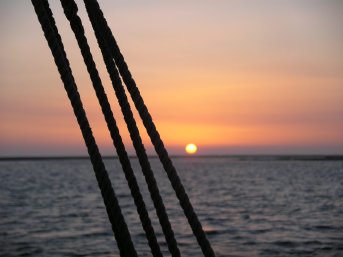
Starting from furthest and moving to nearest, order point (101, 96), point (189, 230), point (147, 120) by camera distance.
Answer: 1. point (189, 230)
2. point (101, 96)
3. point (147, 120)

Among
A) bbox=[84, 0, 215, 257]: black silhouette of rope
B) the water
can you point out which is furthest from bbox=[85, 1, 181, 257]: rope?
the water

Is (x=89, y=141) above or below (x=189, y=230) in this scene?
above

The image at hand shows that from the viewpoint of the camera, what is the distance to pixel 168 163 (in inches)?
103

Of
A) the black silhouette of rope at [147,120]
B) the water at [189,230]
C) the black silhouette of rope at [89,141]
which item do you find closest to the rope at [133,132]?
the black silhouette of rope at [147,120]

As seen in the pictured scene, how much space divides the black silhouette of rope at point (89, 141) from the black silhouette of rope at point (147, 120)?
49cm

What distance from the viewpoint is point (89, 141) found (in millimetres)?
Result: 2172

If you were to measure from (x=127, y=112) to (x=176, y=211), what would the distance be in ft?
117

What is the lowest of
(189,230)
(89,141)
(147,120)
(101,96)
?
(189,230)

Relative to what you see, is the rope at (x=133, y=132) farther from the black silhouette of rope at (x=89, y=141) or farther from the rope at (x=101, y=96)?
the black silhouette of rope at (x=89, y=141)

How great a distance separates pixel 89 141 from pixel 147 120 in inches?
20.6

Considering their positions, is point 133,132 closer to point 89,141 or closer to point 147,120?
point 147,120

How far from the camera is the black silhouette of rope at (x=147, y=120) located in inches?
102

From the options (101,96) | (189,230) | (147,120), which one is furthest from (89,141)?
(189,230)

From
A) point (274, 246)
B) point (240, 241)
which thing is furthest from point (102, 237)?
point (274, 246)
